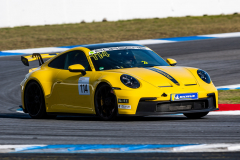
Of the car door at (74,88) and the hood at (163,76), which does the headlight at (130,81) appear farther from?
the car door at (74,88)

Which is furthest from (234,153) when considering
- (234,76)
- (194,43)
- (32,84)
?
(194,43)

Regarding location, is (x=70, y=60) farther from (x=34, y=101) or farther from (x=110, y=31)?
(x=110, y=31)

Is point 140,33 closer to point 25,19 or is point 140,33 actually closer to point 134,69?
point 25,19

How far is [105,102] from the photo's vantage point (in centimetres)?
730

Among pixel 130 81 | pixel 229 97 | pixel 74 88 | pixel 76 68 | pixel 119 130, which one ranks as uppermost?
→ pixel 76 68

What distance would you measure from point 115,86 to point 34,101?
6.74 feet

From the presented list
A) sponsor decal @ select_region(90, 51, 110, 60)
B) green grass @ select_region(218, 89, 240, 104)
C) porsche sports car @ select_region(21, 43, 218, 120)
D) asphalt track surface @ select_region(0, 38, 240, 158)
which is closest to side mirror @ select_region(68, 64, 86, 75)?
porsche sports car @ select_region(21, 43, 218, 120)

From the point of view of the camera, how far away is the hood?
715 centimetres

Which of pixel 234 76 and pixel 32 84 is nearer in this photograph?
pixel 32 84

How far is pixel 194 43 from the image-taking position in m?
19.2

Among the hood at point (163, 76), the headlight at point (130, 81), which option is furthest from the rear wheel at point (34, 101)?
the headlight at point (130, 81)

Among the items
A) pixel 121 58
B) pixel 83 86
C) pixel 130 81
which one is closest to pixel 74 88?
pixel 83 86

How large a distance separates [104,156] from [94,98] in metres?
2.82

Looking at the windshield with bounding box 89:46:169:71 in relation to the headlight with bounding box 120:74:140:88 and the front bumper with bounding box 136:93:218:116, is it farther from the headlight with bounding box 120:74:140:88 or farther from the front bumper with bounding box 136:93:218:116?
the front bumper with bounding box 136:93:218:116
